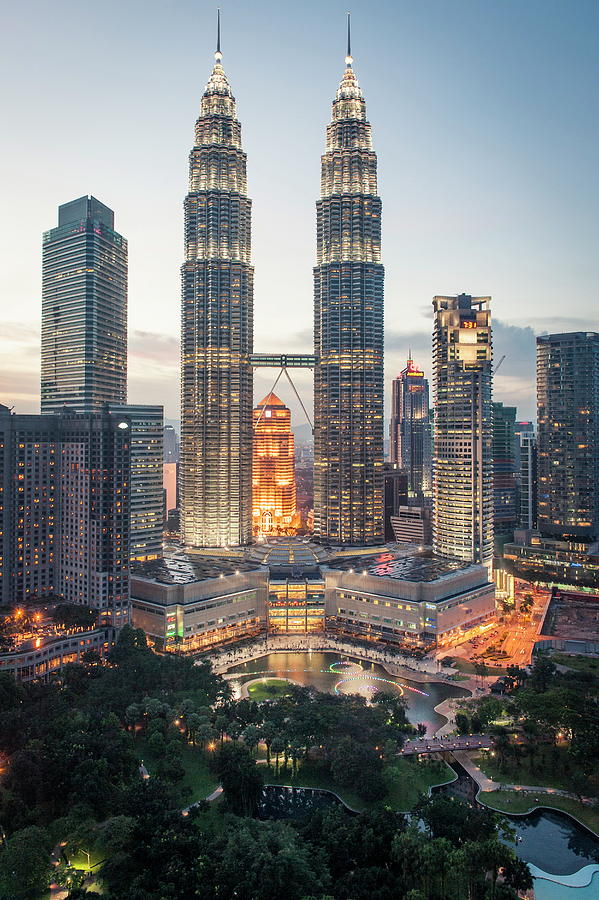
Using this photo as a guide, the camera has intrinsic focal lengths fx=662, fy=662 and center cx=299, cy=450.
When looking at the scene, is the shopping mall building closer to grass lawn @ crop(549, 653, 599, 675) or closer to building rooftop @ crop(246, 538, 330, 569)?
building rooftop @ crop(246, 538, 330, 569)

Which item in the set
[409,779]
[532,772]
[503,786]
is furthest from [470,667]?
[409,779]

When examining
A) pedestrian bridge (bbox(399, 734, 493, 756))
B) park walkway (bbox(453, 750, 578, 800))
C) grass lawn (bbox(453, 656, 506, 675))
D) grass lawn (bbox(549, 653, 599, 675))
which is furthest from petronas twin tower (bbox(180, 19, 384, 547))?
park walkway (bbox(453, 750, 578, 800))

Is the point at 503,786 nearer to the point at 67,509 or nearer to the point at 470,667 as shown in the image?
the point at 470,667

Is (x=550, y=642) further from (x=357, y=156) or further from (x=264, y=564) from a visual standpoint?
(x=357, y=156)

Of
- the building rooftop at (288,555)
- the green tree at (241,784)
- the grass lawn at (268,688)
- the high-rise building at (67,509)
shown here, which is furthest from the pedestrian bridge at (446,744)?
the building rooftop at (288,555)

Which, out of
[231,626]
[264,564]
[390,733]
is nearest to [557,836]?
[390,733]

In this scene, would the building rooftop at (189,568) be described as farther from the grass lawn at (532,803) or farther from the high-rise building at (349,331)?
the grass lawn at (532,803)
